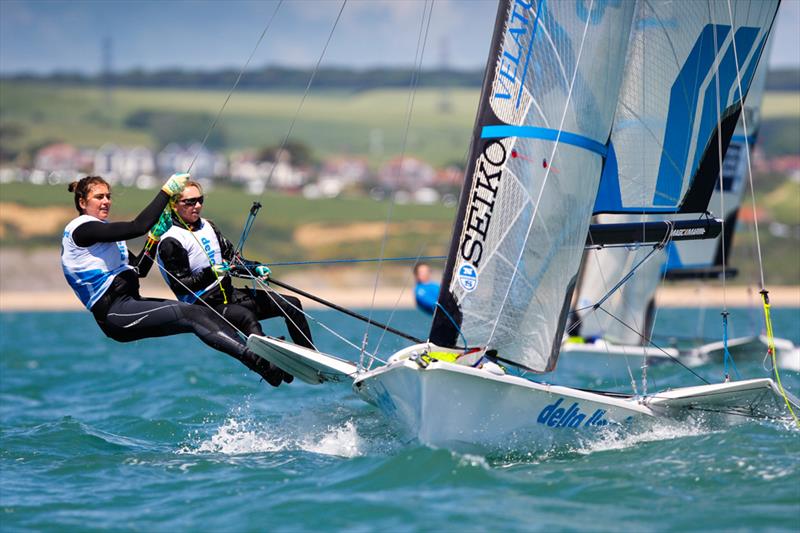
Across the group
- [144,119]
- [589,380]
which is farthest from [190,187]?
[144,119]

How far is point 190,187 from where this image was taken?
660 cm

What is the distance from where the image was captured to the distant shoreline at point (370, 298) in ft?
130

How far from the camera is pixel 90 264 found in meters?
6.41

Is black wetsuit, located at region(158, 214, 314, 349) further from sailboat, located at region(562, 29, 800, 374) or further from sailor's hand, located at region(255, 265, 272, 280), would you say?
sailboat, located at region(562, 29, 800, 374)

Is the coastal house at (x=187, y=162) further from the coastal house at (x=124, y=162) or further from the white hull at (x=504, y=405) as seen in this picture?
the white hull at (x=504, y=405)

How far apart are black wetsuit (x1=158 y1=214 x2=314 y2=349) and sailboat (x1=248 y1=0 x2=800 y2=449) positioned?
482 millimetres

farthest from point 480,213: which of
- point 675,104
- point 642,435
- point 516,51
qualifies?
point 675,104

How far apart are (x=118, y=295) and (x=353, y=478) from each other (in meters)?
1.91

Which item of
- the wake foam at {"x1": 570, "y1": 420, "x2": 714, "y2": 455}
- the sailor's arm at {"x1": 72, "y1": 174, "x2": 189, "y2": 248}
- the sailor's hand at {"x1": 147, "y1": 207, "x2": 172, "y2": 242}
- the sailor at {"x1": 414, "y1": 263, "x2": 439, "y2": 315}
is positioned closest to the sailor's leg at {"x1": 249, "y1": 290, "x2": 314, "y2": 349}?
the sailor's hand at {"x1": 147, "y1": 207, "x2": 172, "y2": 242}

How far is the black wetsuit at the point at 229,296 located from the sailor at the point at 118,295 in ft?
0.47

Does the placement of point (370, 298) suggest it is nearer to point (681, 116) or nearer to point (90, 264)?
point (681, 116)

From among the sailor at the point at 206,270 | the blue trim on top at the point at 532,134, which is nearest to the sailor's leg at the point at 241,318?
the sailor at the point at 206,270

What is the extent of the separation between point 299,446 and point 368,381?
3.31 feet

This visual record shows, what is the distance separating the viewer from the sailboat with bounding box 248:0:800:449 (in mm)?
5836
